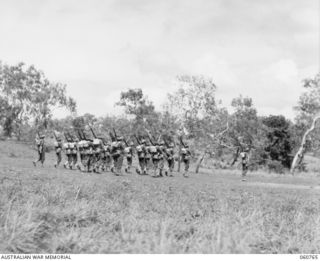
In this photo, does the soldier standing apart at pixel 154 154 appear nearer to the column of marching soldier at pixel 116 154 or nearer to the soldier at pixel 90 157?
the column of marching soldier at pixel 116 154

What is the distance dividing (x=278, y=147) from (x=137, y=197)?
47.3 m

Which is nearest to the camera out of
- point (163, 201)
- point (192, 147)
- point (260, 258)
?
point (260, 258)

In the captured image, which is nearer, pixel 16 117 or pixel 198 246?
pixel 198 246

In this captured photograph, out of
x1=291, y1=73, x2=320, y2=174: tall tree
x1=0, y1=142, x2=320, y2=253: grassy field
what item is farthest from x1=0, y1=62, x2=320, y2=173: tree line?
x1=0, y1=142, x2=320, y2=253: grassy field

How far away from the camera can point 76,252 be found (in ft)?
27.9

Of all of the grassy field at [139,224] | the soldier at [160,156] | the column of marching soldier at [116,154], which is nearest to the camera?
the grassy field at [139,224]

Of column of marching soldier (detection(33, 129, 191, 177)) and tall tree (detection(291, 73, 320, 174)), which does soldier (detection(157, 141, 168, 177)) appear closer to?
column of marching soldier (detection(33, 129, 191, 177))

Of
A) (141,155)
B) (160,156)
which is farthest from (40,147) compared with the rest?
(160,156)

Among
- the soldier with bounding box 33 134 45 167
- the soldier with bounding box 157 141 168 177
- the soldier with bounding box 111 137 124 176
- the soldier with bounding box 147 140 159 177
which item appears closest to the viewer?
the soldier with bounding box 111 137 124 176

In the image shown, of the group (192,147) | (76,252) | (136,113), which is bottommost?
(76,252)

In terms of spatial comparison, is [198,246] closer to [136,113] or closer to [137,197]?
[137,197]

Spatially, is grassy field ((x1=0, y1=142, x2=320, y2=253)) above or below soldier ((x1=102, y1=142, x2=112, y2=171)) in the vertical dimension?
below

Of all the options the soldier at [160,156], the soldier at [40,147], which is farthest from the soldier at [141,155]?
the soldier at [40,147]

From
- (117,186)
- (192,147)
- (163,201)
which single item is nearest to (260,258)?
(163,201)
